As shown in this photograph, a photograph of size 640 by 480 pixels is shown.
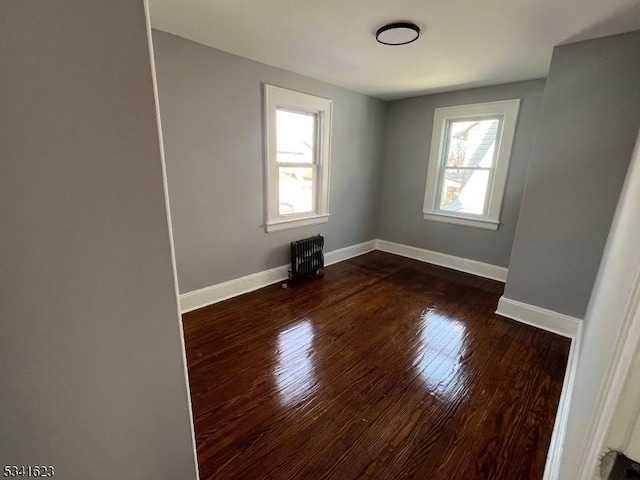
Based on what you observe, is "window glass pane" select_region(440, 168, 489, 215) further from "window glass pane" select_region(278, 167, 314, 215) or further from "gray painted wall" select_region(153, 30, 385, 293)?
"window glass pane" select_region(278, 167, 314, 215)

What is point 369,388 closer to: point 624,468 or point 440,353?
point 440,353

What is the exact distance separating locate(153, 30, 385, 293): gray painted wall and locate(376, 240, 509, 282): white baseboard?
1.74m

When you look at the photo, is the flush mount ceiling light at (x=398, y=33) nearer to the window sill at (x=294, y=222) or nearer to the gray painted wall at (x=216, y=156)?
the gray painted wall at (x=216, y=156)

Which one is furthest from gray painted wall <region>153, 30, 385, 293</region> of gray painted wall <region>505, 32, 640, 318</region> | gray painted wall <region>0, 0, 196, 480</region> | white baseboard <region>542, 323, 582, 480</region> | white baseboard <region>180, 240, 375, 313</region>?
white baseboard <region>542, 323, 582, 480</region>

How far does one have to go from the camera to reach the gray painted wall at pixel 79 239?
20.7 inches

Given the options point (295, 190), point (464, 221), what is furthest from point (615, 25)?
point (295, 190)

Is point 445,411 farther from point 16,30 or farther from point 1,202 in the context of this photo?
point 16,30

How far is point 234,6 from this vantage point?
69.2 inches

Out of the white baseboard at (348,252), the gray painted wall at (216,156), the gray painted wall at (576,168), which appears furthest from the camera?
the white baseboard at (348,252)

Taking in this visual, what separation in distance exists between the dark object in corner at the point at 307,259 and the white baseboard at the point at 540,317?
6.68 feet

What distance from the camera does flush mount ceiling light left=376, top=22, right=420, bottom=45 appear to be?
1902 mm

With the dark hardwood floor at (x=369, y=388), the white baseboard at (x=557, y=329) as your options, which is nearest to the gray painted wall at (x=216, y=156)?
the dark hardwood floor at (x=369, y=388)

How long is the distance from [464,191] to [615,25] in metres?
2.04

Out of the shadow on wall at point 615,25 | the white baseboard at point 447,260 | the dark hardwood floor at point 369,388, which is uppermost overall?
the shadow on wall at point 615,25
